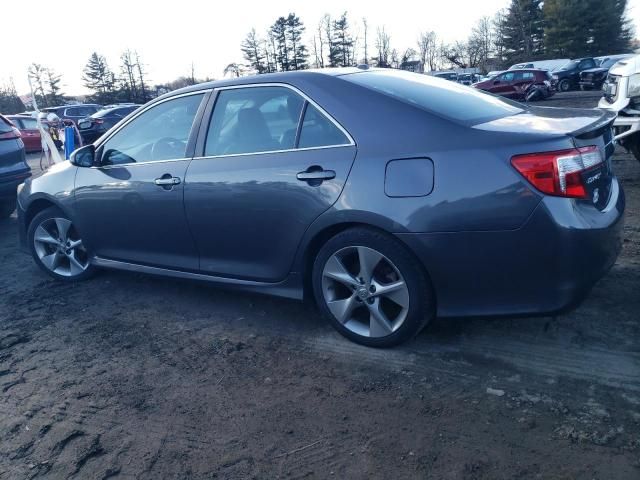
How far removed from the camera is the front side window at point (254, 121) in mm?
3457

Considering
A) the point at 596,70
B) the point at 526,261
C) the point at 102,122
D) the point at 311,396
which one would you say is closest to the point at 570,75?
the point at 596,70

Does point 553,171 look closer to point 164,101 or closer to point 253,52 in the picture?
point 164,101

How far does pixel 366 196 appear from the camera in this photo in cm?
300

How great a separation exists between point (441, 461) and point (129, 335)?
7.73 ft

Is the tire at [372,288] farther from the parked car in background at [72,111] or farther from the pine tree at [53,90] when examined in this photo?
the pine tree at [53,90]

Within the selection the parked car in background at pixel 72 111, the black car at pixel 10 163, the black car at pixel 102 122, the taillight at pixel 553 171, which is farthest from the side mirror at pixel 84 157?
the parked car in background at pixel 72 111

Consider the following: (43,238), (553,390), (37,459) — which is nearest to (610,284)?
(553,390)

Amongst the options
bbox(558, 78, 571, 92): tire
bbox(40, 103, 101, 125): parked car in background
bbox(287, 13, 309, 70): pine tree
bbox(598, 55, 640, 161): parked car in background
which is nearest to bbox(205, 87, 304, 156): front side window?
bbox(598, 55, 640, 161): parked car in background

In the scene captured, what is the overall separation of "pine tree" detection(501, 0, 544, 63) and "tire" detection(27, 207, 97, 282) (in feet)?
203

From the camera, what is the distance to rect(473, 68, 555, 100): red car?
25.2 m

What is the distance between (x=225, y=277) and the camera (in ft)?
12.5

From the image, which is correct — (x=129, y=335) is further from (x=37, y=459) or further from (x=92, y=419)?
(x=37, y=459)

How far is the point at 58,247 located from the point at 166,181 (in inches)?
65.9

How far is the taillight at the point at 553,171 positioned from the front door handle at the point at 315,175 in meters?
1.00
